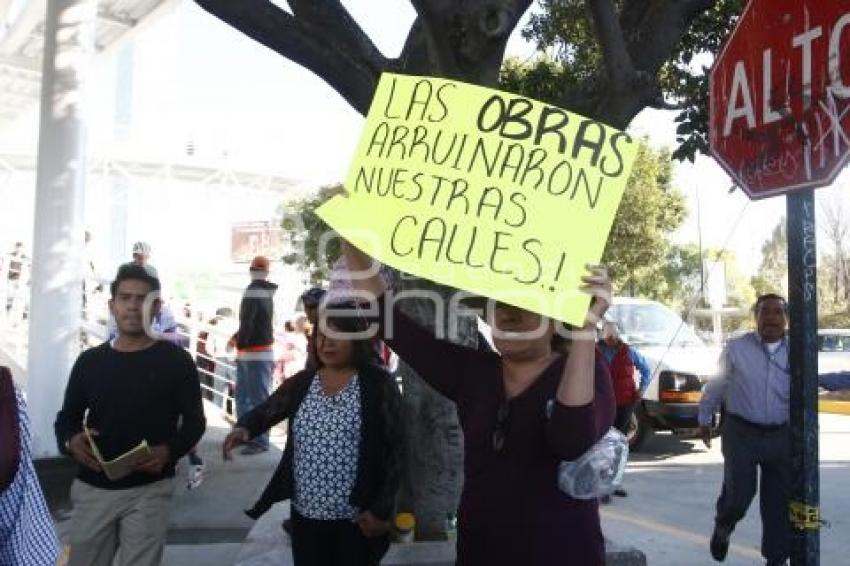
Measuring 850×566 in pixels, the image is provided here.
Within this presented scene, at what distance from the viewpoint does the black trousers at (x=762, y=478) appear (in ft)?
17.1

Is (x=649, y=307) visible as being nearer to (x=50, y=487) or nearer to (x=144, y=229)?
(x=50, y=487)

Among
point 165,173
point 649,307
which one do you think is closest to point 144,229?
point 165,173

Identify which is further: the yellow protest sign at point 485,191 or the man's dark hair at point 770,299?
the man's dark hair at point 770,299

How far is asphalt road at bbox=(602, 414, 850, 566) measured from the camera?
19.7 ft

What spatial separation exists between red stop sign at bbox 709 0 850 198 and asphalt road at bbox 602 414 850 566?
137 inches

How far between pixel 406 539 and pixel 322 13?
255cm

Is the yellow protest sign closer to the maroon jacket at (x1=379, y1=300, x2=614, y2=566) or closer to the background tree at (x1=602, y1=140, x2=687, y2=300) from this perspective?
the maroon jacket at (x1=379, y1=300, x2=614, y2=566)

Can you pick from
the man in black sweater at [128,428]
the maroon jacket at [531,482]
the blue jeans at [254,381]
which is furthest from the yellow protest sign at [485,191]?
the blue jeans at [254,381]

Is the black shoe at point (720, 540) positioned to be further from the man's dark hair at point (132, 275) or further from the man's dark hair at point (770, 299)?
the man's dark hair at point (132, 275)

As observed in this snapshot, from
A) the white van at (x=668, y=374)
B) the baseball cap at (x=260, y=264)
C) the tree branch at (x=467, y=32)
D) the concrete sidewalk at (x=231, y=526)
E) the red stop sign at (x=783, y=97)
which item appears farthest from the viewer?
the white van at (x=668, y=374)

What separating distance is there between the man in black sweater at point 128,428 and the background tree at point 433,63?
1125 millimetres

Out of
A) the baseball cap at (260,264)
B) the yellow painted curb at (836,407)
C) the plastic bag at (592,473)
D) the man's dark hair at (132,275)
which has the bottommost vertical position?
the yellow painted curb at (836,407)

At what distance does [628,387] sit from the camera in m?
7.85

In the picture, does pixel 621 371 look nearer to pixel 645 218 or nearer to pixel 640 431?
pixel 640 431
